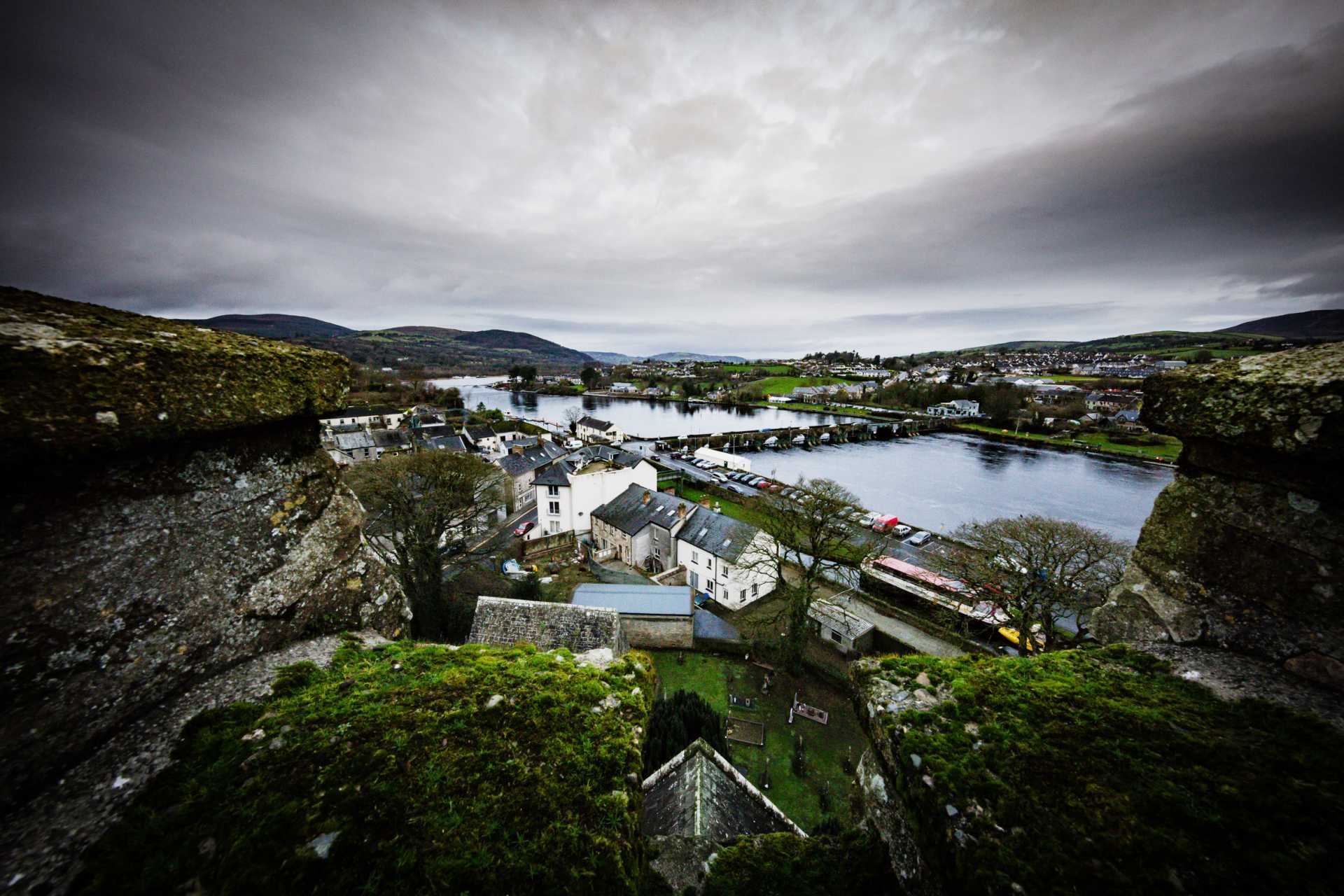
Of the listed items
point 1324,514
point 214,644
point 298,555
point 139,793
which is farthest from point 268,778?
point 1324,514

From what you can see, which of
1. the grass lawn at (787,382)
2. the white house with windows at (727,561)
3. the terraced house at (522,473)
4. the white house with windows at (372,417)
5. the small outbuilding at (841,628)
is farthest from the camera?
the grass lawn at (787,382)

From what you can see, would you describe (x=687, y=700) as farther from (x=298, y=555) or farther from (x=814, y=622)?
(x=298, y=555)

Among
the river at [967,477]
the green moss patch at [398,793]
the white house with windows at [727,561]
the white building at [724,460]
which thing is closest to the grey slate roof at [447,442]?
the white building at [724,460]

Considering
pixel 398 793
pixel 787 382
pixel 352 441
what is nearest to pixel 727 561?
pixel 398 793

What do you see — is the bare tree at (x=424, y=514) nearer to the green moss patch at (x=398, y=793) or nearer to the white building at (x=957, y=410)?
the green moss patch at (x=398, y=793)

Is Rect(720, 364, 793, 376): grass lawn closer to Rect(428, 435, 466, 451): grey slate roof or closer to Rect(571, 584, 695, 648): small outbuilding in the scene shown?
Rect(428, 435, 466, 451): grey slate roof

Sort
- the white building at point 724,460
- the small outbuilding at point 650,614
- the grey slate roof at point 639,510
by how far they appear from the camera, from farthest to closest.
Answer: the white building at point 724,460 < the grey slate roof at point 639,510 < the small outbuilding at point 650,614
